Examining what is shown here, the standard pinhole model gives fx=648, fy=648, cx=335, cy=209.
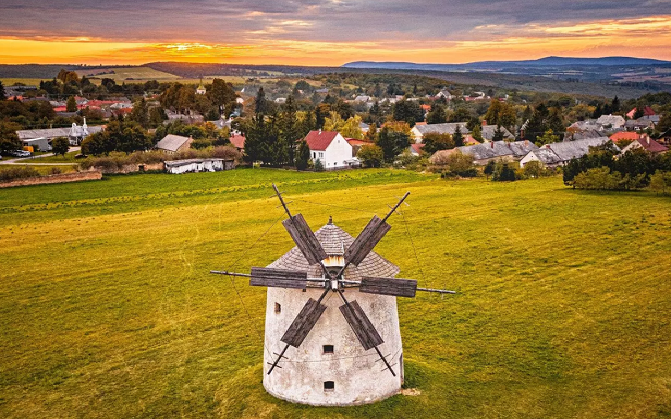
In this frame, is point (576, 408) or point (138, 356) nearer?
point (576, 408)

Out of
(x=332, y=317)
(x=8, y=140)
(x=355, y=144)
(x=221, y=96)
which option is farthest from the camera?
(x=221, y=96)

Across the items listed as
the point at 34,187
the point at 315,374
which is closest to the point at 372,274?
the point at 315,374

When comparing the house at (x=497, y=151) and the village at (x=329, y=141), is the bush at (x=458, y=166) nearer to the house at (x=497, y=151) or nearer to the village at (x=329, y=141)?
the village at (x=329, y=141)

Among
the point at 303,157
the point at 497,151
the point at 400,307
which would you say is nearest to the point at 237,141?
the point at 303,157

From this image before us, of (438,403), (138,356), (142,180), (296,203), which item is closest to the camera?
(438,403)

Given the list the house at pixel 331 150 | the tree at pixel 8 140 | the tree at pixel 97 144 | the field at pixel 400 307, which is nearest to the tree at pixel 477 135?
the house at pixel 331 150

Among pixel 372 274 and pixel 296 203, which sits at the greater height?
pixel 372 274

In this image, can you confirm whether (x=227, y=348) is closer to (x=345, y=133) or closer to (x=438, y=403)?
(x=438, y=403)

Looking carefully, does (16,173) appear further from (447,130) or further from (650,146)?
(447,130)
